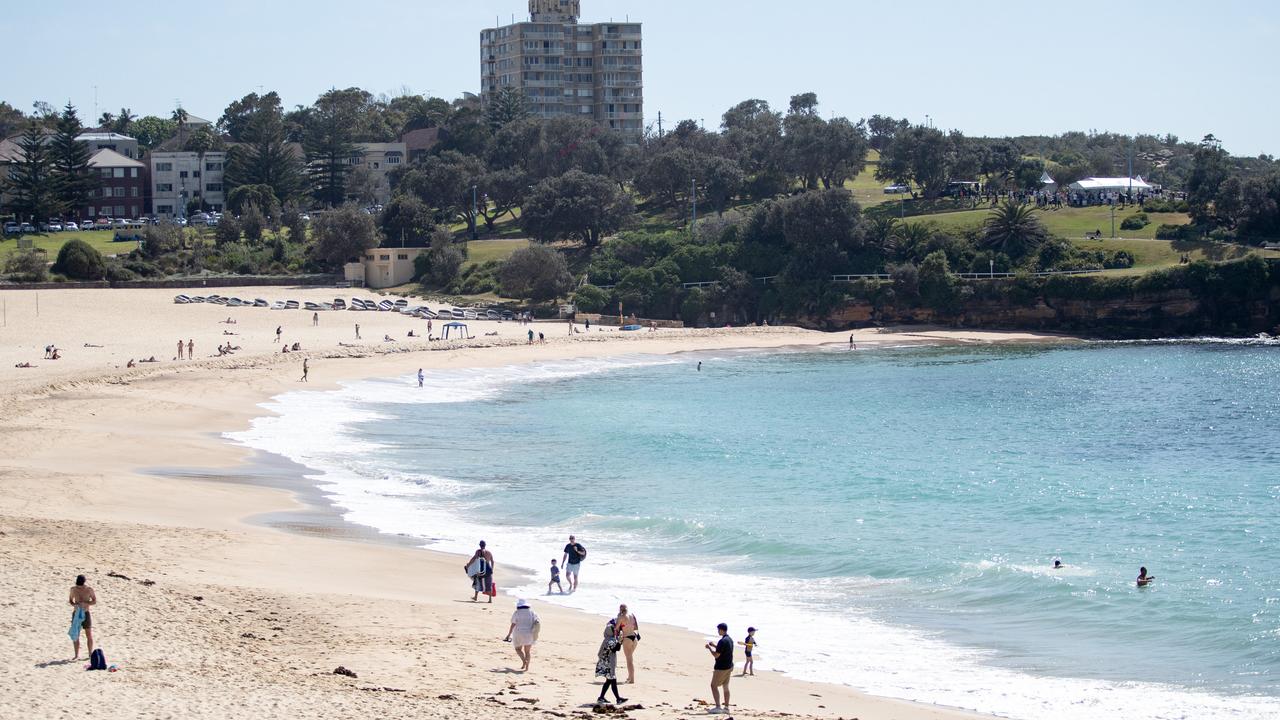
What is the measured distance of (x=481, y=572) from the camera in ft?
61.2

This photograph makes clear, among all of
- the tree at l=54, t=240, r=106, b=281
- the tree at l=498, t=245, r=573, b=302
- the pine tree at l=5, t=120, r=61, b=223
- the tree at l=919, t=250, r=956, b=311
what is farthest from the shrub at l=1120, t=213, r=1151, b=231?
the pine tree at l=5, t=120, r=61, b=223

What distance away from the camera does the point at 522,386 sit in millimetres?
51031

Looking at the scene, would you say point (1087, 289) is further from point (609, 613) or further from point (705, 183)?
point (609, 613)

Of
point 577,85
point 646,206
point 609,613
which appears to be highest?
point 577,85

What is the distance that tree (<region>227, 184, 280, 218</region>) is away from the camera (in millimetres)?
97750

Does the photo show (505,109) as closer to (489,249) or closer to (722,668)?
(489,249)

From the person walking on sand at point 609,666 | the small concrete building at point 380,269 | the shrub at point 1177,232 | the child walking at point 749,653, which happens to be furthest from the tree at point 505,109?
the person walking on sand at point 609,666

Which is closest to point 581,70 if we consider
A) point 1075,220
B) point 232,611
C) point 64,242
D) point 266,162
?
point 266,162

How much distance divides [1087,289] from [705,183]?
117 ft

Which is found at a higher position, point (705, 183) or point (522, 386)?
point (705, 183)

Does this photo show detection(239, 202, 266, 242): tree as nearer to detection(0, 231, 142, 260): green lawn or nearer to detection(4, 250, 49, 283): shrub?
detection(0, 231, 142, 260): green lawn

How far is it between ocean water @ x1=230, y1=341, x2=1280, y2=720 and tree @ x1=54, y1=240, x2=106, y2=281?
34009 mm

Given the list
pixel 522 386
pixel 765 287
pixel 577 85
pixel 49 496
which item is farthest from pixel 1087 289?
pixel 577 85

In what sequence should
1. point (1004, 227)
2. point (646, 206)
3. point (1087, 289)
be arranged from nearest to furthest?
point (1087, 289), point (1004, 227), point (646, 206)
